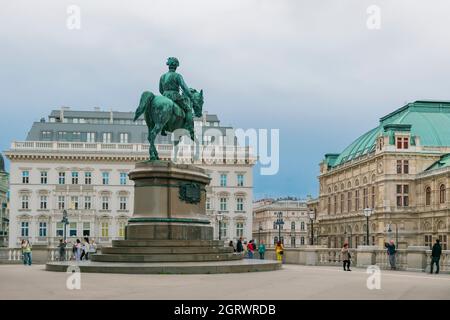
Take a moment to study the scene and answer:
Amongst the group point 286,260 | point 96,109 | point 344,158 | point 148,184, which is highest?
point 96,109

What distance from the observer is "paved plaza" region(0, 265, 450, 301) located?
16.5 metres

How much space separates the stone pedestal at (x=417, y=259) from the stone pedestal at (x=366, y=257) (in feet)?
9.60

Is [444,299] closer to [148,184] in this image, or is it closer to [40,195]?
[148,184]

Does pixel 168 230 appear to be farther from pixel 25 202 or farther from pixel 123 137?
pixel 123 137

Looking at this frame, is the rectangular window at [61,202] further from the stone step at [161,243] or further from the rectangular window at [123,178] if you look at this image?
the stone step at [161,243]

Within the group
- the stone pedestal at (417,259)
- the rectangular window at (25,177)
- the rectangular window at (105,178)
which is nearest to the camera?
the stone pedestal at (417,259)

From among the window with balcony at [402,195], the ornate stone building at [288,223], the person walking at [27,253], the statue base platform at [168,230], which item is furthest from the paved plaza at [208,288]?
the ornate stone building at [288,223]

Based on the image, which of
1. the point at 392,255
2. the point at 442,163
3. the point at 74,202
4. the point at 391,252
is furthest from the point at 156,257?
the point at 74,202

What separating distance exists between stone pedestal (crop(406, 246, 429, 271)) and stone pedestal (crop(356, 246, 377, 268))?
2.92 meters

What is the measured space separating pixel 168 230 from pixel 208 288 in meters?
8.26

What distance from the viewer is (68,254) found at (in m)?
42.0

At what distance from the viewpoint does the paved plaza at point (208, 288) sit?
1650 centimetres
